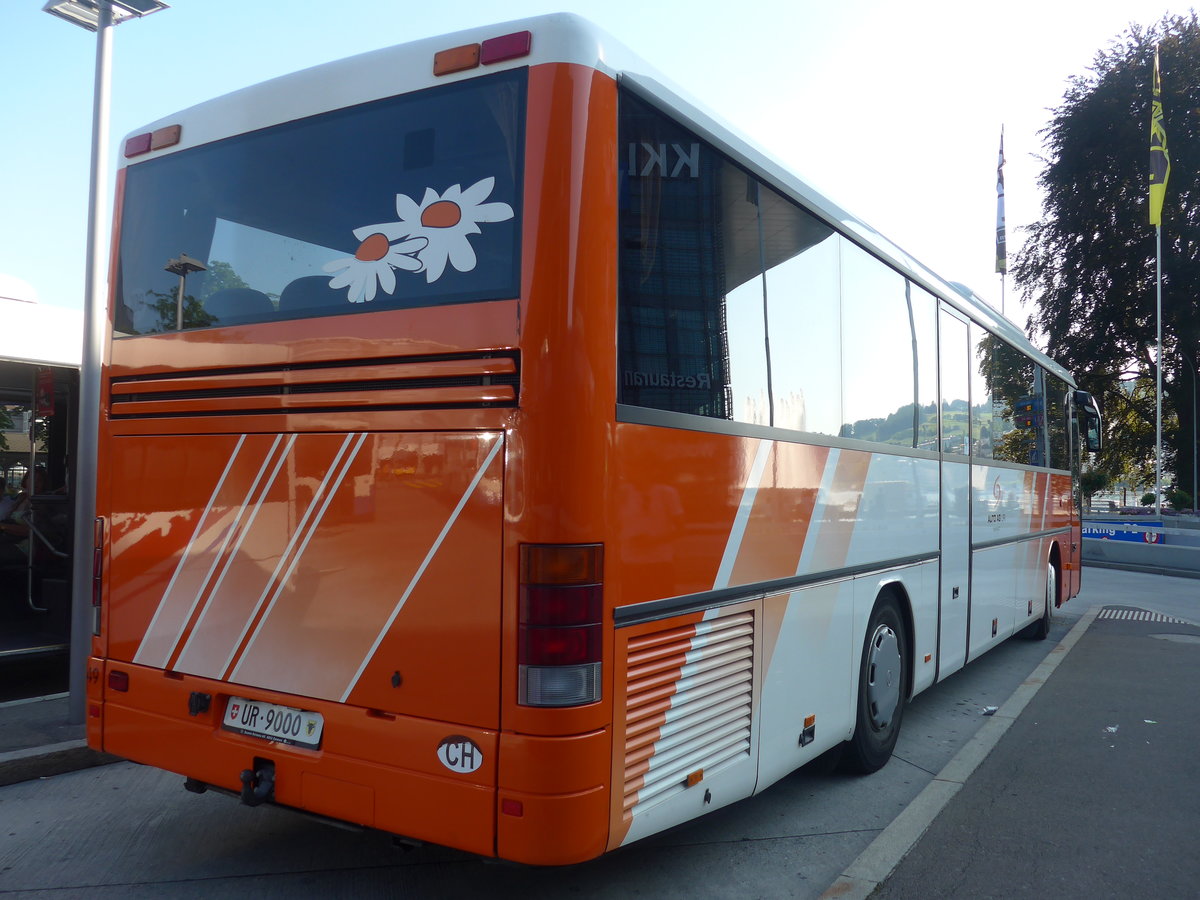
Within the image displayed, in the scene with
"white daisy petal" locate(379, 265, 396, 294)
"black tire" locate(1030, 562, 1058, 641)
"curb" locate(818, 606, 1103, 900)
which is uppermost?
"white daisy petal" locate(379, 265, 396, 294)

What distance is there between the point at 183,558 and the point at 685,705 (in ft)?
7.11

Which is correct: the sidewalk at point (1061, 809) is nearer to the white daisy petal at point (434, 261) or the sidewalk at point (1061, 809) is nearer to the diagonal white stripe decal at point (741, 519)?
the diagonal white stripe decal at point (741, 519)

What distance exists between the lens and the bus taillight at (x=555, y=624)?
3123 mm

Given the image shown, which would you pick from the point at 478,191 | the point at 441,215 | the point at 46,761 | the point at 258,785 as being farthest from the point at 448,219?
the point at 46,761

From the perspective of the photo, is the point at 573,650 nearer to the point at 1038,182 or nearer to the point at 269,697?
the point at 269,697

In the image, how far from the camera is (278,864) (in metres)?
4.19

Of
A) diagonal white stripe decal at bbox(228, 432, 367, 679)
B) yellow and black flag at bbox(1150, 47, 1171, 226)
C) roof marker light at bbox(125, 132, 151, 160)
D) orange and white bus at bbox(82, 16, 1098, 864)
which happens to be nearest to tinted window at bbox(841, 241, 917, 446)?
orange and white bus at bbox(82, 16, 1098, 864)

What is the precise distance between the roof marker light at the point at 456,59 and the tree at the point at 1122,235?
36.8 m

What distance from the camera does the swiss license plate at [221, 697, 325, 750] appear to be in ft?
11.8

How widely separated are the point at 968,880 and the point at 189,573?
3549 mm

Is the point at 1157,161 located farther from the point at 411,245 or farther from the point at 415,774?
the point at 415,774

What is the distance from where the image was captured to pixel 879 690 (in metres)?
5.59

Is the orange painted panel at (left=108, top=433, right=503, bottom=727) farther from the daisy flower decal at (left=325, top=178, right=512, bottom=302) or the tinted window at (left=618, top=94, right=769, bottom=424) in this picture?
the tinted window at (left=618, top=94, right=769, bottom=424)

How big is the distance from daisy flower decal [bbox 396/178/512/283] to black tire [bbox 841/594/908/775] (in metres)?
3.29
